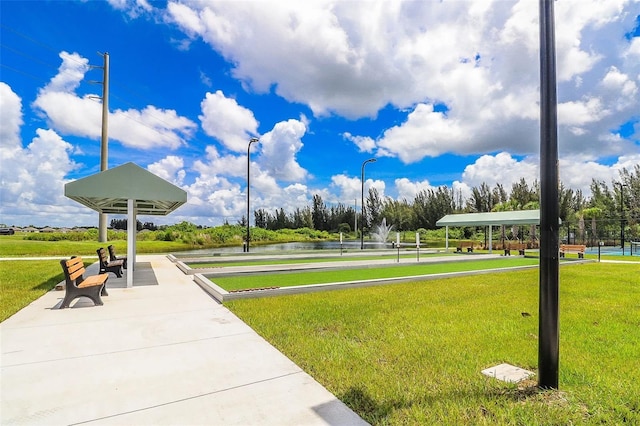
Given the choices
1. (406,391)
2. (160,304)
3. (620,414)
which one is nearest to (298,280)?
(160,304)

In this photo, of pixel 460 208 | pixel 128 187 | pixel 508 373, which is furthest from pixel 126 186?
pixel 460 208

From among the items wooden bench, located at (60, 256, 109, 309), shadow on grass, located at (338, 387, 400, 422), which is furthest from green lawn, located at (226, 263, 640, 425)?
wooden bench, located at (60, 256, 109, 309)

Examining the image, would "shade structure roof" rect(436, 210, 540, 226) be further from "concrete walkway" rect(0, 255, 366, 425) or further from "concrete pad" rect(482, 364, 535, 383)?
"concrete walkway" rect(0, 255, 366, 425)

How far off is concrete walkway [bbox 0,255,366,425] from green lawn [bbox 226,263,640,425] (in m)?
0.39

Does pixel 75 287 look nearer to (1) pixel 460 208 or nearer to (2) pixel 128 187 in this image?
(2) pixel 128 187

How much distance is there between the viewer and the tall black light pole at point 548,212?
343cm

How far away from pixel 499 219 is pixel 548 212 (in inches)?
1019

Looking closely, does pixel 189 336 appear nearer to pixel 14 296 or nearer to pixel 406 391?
pixel 406 391

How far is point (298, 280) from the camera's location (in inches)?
417

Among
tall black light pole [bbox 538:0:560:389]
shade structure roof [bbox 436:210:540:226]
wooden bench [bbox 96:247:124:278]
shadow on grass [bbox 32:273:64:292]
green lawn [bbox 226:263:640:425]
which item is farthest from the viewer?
shade structure roof [bbox 436:210:540:226]

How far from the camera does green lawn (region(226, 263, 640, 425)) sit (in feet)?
10.4

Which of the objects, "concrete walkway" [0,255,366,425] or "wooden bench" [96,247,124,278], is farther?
"wooden bench" [96,247,124,278]

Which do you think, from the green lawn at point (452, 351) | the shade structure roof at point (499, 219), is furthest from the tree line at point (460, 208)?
the green lawn at point (452, 351)

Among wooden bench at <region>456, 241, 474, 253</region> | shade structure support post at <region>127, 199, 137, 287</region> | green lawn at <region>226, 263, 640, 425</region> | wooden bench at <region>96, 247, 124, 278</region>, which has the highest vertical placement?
shade structure support post at <region>127, 199, 137, 287</region>
